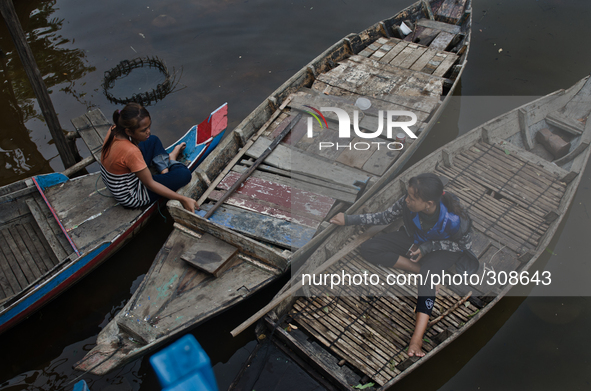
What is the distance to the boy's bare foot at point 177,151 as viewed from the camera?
5.71 meters

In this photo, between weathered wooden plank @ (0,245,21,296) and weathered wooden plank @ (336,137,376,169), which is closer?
weathered wooden plank @ (0,245,21,296)

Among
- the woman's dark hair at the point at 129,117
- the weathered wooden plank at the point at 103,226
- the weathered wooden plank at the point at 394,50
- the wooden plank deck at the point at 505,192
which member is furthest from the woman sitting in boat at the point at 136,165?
the weathered wooden plank at the point at 394,50

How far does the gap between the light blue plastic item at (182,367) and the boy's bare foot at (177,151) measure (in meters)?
2.76

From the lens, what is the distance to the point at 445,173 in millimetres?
5824

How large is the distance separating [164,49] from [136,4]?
7.71ft

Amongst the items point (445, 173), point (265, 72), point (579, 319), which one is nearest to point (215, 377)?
point (445, 173)

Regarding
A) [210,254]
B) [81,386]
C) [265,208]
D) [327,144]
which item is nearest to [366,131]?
[327,144]

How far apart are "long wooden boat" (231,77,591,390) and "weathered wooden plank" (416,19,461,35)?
2.72m

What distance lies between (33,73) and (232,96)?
3906 mm

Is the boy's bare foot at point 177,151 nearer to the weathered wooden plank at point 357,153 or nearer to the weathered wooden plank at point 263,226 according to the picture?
the weathered wooden plank at point 263,226

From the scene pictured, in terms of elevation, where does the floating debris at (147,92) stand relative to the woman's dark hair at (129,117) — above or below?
below

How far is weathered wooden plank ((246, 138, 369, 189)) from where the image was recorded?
536 centimetres

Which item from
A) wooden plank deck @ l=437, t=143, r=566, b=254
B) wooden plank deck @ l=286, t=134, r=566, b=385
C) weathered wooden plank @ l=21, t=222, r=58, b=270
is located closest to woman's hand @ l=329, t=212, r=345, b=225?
wooden plank deck @ l=286, t=134, r=566, b=385

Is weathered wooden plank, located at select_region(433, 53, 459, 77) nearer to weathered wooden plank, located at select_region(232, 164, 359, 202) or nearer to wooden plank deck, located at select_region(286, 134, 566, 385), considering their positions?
wooden plank deck, located at select_region(286, 134, 566, 385)
